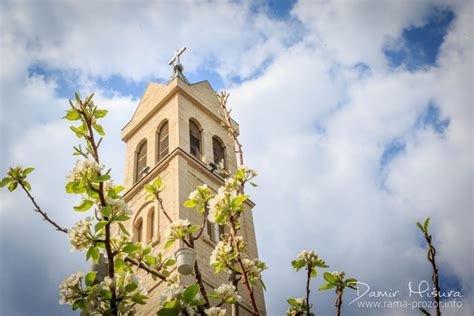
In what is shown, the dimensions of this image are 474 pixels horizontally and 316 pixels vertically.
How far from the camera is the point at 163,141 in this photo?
19.3 metres

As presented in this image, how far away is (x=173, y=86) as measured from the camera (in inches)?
803

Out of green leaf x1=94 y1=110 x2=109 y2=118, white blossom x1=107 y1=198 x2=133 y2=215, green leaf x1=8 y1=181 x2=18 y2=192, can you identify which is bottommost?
white blossom x1=107 y1=198 x2=133 y2=215

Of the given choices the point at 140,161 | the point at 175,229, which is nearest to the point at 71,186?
the point at 175,229

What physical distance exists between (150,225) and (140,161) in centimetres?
495

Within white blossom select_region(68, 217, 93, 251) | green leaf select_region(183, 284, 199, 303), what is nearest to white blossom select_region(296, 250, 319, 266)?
green leaf select_region(183, 284, 199, 303)

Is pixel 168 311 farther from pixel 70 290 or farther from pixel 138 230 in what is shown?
pixel 138 230

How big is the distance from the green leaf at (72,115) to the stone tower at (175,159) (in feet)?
26.6

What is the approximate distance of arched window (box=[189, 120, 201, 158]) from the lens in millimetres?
18655

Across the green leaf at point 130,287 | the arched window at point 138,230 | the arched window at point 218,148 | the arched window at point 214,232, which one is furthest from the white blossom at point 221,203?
the arched window at point 218,148

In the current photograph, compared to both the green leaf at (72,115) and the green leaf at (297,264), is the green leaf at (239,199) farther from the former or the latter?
the green leaf at (72,115)

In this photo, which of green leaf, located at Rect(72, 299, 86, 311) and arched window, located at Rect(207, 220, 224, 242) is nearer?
green leaf, located at Rect(72, 299, 86, 311)

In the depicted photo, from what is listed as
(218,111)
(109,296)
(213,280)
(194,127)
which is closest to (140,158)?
(194,127)

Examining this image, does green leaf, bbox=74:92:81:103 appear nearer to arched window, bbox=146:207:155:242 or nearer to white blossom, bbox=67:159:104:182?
white blossom, bbox=67:159:104:182

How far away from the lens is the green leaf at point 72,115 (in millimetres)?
3855
